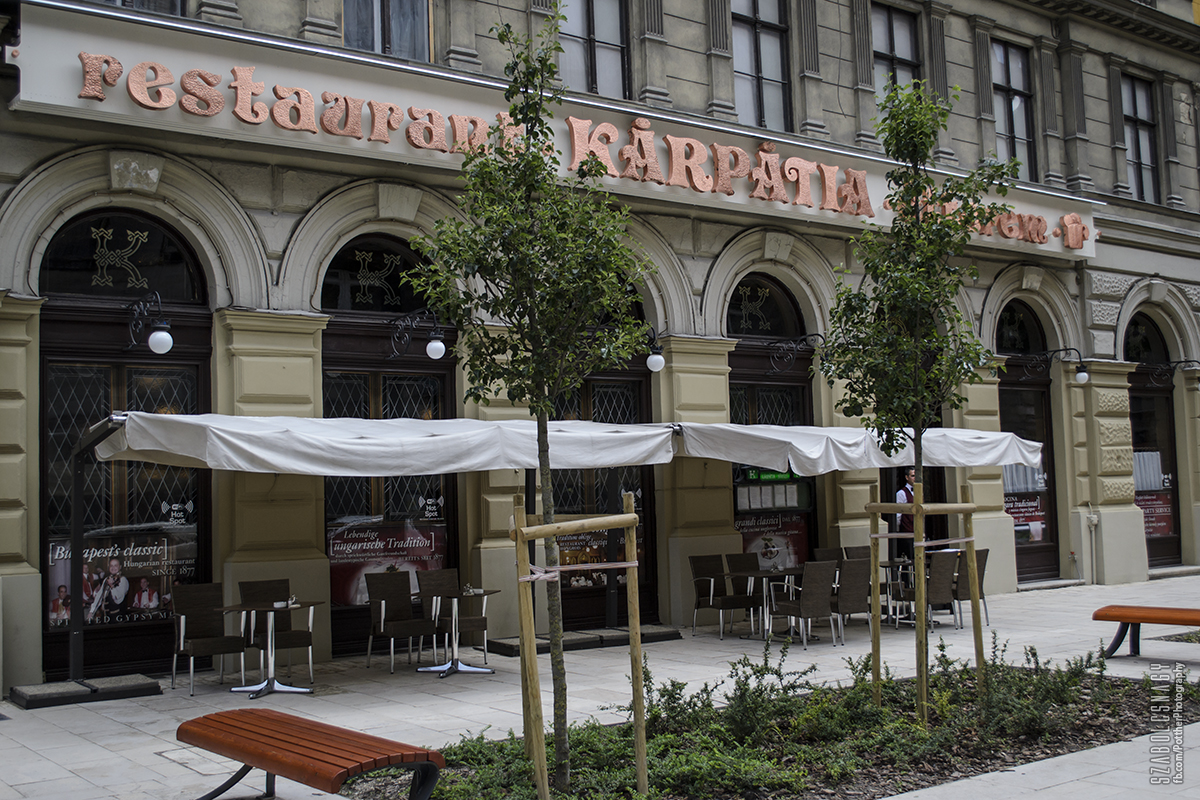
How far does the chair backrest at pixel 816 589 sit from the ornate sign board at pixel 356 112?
4.21 m

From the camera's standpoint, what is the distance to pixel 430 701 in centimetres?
877

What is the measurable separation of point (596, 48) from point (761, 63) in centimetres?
276

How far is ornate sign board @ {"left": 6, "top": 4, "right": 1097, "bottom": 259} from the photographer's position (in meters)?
9.88

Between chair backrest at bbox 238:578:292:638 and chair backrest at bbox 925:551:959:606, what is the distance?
6.81 m

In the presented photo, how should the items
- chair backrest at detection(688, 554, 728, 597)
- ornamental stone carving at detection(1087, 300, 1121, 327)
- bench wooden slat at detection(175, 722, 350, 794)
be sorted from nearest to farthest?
bench wooden slat at detection(175, 722, 350, 794) < chair backrest at detection(688, 554, 728, 597) < ornamental stone carving at detection(1087, 300, 1121, 327)

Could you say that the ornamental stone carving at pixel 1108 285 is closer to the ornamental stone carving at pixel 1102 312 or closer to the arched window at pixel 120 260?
the ornamental stone carving at pixel 1102 312

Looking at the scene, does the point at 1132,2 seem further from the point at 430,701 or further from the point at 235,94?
the point at 430,701

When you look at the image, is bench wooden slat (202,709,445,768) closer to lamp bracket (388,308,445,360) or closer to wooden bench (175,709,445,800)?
wooden bench (175,709,445,800)

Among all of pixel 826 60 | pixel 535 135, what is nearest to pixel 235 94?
pixel 535 135

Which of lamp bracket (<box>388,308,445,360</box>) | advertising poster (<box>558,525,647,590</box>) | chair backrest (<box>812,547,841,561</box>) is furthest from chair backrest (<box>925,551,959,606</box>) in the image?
lamp bracket (<box>388,308,445,360</box>)

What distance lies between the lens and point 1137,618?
32.0 feet

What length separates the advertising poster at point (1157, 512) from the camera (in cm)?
1933

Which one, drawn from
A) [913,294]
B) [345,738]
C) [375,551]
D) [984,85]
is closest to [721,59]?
[984,85]

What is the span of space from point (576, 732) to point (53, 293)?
7.01 meters
